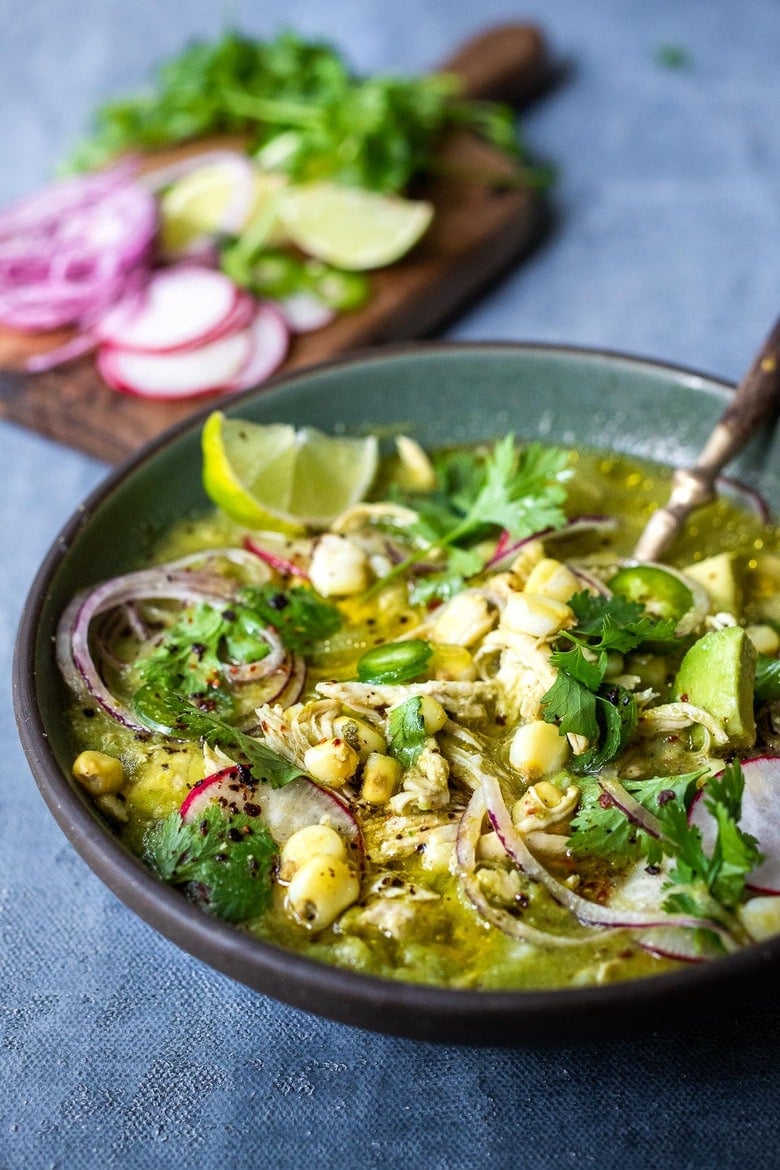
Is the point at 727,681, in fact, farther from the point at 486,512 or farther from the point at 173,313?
the point at 173,313

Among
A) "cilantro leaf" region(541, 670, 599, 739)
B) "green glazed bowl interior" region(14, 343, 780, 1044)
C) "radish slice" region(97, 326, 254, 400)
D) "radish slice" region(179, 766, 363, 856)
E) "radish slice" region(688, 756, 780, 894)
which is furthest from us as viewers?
"radish slice" region(97, 326, 254, 400)

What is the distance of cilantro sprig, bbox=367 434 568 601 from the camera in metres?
3.51

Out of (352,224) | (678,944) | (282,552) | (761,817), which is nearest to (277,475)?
(282,552)

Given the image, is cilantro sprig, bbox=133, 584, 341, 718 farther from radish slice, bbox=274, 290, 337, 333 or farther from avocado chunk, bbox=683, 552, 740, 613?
radish slice, bbox=274, 290, 337, 333

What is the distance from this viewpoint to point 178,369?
483cm

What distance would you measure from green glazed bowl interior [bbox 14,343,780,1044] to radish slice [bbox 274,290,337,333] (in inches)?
41.3

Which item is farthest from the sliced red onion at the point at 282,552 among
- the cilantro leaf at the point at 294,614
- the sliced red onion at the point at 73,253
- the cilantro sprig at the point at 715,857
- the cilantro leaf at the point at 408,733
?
the sliced red onion at the point at 73,253

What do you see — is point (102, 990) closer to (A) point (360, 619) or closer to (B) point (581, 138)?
(A) point (360, 619)

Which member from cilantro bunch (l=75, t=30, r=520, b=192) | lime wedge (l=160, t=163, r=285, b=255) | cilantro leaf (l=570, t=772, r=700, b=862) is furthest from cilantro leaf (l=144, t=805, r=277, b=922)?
cilantro bunch (l=75, t=30, r=520, b=192)

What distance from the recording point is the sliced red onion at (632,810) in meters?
2.70

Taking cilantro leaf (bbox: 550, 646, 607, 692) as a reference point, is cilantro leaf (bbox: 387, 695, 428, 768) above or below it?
below

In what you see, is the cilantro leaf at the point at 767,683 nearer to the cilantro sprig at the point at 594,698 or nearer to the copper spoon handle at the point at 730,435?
the cilantro sprig at the point at 594,698

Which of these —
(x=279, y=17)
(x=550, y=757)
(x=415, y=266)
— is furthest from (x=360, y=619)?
(x=279, y=17)

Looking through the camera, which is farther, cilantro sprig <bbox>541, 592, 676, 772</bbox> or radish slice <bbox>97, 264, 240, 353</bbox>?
radish slice <bbox>97, 264, 240, 353</bbox>
